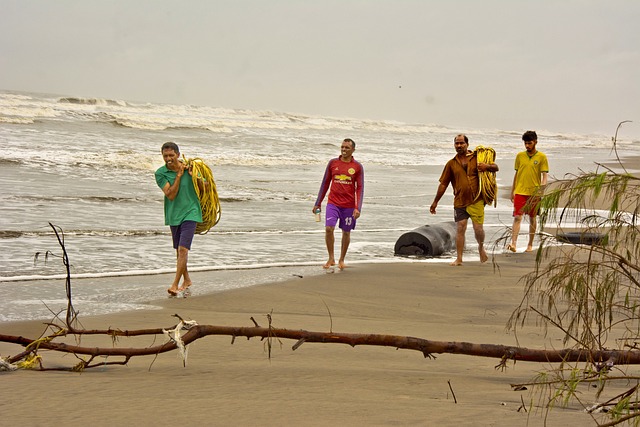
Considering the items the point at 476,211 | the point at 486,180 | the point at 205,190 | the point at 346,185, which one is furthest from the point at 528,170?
the point at 205,190

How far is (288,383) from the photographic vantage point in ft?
13.0

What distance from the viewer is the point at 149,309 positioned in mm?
7473

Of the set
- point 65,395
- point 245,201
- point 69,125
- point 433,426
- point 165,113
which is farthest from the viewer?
point 165,113

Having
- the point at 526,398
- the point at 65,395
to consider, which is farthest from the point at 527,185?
the point at 65,395

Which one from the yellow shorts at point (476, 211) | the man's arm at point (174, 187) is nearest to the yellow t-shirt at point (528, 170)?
the yellow shorts at point (476, 211)

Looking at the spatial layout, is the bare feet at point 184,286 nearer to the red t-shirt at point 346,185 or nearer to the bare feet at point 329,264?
the bare feet at point 329,264

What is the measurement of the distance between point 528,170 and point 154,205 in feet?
26.6

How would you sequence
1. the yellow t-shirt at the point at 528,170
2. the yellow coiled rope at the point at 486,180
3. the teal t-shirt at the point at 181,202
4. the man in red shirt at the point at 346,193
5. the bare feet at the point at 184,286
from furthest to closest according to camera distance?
the yellow t-shirt at the point at 528,170
the yellow coiled rope at the point at 486,180
the man in red shirt at the point at 346,193
the teal t-shirt at the point at 181,202
the bare feet at the point at 184,286

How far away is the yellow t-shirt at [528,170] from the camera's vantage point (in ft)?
40.4

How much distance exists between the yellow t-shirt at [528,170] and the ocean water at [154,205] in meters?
1.36

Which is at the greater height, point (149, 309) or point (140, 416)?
point (140, 416)

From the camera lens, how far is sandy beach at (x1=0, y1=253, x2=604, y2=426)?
328 centimetres

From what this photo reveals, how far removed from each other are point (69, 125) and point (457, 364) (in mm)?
39331

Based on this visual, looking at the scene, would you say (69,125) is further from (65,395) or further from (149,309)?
(65,395)
